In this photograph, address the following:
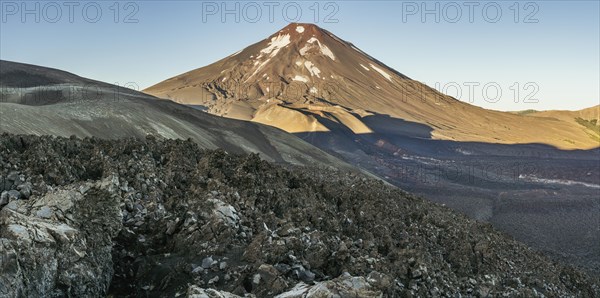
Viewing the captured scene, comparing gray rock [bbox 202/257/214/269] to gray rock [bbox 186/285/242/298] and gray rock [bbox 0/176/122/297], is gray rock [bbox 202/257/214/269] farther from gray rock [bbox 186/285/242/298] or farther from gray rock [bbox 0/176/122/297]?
gray rock [bbox 186/285/242/298]

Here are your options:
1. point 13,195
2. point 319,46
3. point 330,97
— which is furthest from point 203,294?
point 319,46

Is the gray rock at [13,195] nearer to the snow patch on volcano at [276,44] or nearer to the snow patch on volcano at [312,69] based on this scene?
the snow patch on volcano at [312,69]

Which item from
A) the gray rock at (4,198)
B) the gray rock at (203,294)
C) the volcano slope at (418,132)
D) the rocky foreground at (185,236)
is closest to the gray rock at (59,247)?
the rocky foreground at (185,236)

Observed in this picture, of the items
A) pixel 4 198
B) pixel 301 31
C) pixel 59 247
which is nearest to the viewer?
pixel 59 247

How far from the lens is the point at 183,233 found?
7.69 metres

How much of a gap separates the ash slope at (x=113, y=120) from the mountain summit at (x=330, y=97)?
87.1 feet

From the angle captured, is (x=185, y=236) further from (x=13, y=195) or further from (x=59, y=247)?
(x=13, y=195)

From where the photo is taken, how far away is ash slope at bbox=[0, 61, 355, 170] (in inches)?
922

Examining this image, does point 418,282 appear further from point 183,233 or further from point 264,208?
point 183,233

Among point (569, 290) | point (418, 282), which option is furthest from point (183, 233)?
point (569, 290)

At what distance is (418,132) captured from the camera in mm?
89500

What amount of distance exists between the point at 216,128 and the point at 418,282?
1361 inches

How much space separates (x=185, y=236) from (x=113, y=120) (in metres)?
23.9

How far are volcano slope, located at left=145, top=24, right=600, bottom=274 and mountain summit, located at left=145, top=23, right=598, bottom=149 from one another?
1.07ft
